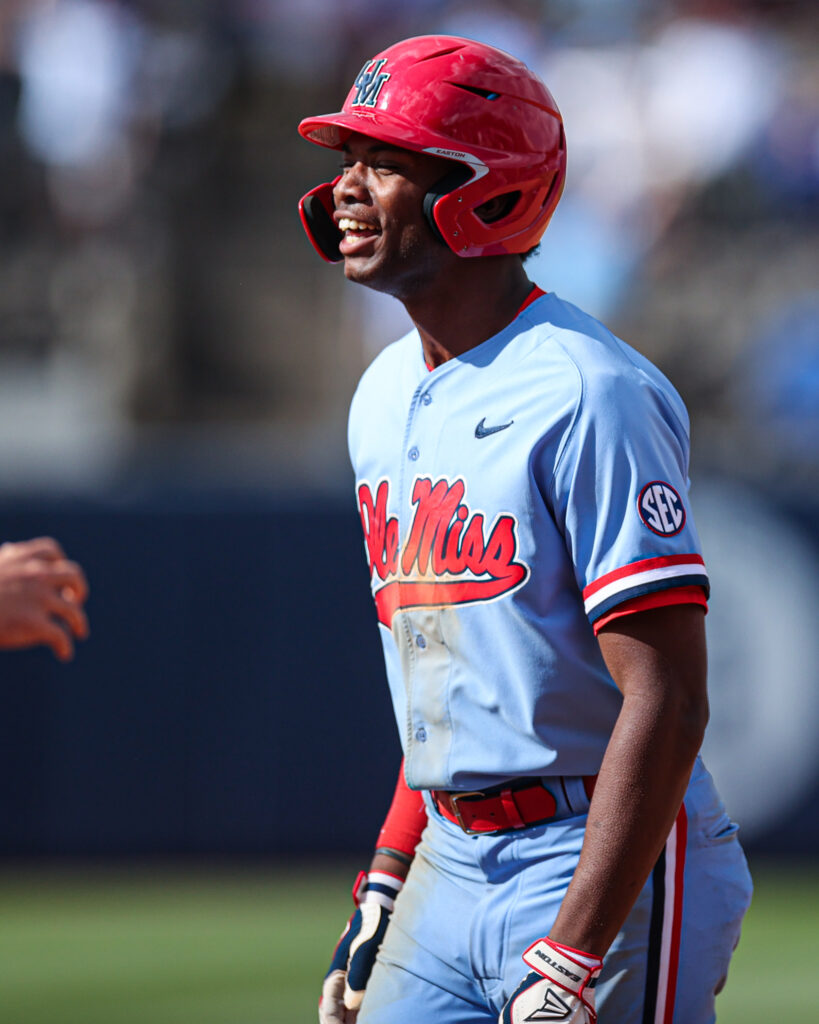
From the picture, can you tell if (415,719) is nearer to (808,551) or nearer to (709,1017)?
(709,1017)

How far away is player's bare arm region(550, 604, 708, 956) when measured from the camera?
8.03 ft

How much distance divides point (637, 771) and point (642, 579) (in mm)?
291

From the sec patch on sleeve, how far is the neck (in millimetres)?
506

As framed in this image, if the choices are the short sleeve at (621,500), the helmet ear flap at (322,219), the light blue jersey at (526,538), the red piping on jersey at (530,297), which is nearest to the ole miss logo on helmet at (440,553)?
the light blue jersey at (526,538)

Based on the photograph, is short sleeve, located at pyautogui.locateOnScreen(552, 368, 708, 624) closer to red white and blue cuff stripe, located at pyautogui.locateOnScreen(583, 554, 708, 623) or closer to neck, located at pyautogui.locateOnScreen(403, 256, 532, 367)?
red white and blue cuff stripe, located at pyautogui.locateOnScreen(583, 554, 708, 623)

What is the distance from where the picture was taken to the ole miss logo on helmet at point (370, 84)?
9.21ft

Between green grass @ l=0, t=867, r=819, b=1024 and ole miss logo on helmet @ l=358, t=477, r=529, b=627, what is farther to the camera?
green grass @ l=0, t=867, r=819, b=1024

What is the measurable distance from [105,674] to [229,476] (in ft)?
4.00

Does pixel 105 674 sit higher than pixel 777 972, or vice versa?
pixel 105 674

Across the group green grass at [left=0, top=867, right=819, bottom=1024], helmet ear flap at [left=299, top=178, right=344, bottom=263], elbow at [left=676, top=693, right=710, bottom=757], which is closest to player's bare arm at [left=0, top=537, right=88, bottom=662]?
helmet ear flap at [left=299, top=178, right=344, bottom=263]

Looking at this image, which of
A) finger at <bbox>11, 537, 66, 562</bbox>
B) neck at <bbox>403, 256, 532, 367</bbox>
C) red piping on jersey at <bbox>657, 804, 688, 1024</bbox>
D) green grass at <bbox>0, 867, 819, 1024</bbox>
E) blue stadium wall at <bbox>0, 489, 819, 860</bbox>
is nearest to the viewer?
red piping on jersey at <bbox>657, 804, 688, 1024</bbox>

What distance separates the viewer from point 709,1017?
271cm

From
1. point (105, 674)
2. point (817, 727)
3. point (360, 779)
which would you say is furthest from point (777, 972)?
point (105, 674)

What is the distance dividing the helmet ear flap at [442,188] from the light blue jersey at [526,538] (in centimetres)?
22
